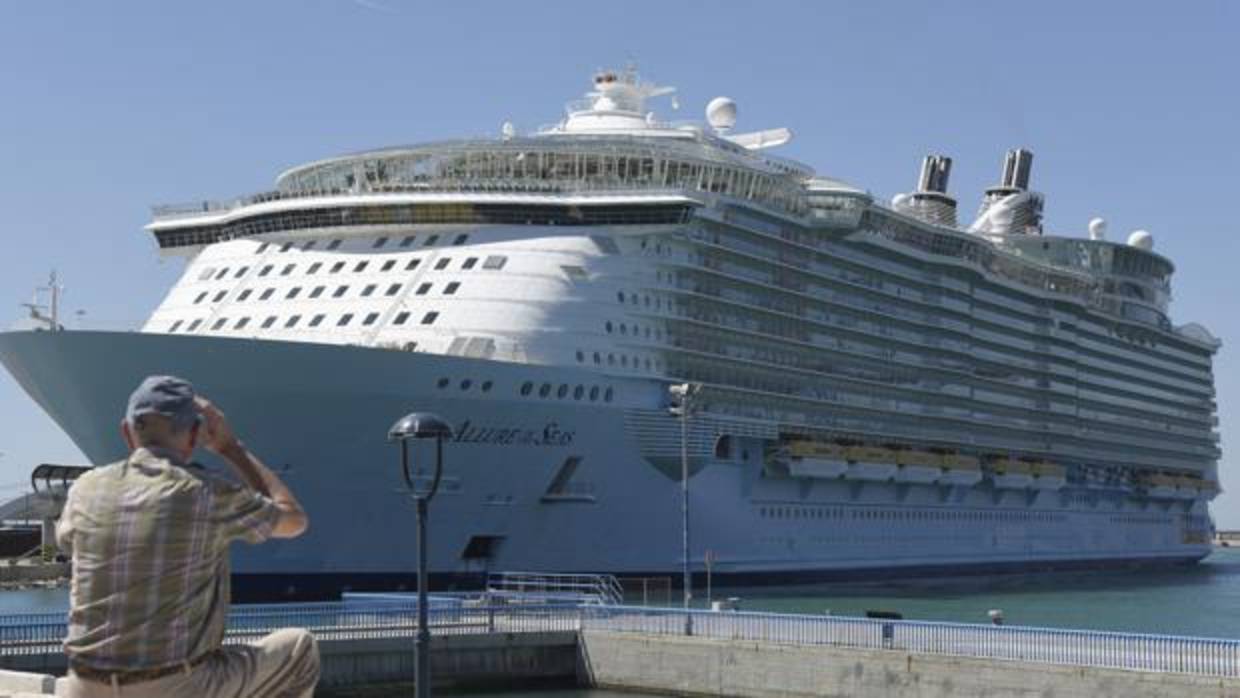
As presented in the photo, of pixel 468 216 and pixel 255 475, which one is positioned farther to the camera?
pixel 468 216

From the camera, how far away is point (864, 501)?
189ft

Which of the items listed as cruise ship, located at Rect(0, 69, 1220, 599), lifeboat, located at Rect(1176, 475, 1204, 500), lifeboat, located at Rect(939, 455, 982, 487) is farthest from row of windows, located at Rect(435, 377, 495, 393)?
lifeboat, located at Rect(1176, 475, 1204, 500)

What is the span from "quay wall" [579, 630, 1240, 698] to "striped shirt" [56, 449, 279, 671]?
2066 centimetres

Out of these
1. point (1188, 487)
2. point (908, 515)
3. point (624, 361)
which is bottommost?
point (908, 515)

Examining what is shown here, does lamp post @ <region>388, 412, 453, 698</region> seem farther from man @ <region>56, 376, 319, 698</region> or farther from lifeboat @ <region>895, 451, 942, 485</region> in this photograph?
lifeboat @ <region>895, 451, 942, 485</region>

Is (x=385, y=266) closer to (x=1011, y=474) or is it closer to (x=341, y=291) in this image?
(x=341, y=291)

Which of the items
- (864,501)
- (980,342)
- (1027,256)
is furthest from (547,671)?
(1027,256)

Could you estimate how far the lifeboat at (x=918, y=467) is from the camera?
193 feet

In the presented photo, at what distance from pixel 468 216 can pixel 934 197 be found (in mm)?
33090

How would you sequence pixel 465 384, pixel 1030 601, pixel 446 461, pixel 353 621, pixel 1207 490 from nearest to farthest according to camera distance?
pixel 353 621 → pixel 465 384 → pixel 446 461 → pixel 1030 601 → pixel 1207 490

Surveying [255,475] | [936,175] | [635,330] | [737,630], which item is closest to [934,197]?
[936,175]

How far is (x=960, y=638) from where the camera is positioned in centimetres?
2633

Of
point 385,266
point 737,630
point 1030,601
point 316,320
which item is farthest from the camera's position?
point 1030,601

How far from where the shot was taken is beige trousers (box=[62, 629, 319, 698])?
4715 mm
